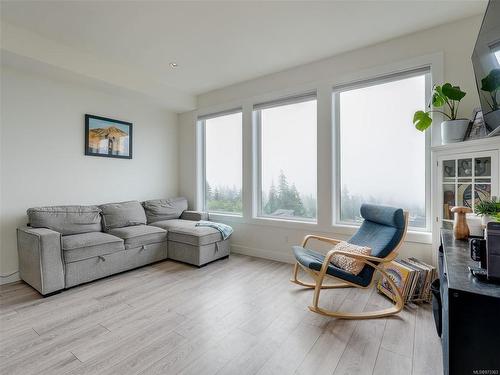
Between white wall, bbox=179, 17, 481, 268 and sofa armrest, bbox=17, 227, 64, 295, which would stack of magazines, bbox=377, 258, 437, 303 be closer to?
white wall, bbox=179, 17, 481, 268

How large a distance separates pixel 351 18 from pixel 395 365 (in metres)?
2.87

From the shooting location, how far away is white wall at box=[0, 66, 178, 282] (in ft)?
9.82

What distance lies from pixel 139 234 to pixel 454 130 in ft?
12.0

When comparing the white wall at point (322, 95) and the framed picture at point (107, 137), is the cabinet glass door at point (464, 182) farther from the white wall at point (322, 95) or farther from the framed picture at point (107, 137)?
the framed picture at point (107, 137)

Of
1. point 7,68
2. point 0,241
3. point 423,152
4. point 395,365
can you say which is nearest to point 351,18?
point 423,152

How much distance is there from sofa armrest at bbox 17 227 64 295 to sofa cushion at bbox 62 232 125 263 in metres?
0.08

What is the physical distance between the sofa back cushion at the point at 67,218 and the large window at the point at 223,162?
183 cm

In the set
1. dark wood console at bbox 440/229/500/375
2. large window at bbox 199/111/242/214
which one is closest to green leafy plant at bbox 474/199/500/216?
dark wood console at bbox 440/229/500/375

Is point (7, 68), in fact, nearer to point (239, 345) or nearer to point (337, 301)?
point (239, 345)

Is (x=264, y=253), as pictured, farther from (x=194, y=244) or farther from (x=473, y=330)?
(x=473, y=330)

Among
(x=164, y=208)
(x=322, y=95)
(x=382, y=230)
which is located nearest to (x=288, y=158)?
(x=322, y=95)

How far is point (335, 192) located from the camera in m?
3.32

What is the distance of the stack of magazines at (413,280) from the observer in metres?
2.33

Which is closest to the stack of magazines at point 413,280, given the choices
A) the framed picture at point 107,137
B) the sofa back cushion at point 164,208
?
the sofa back cushion at point 164,208
